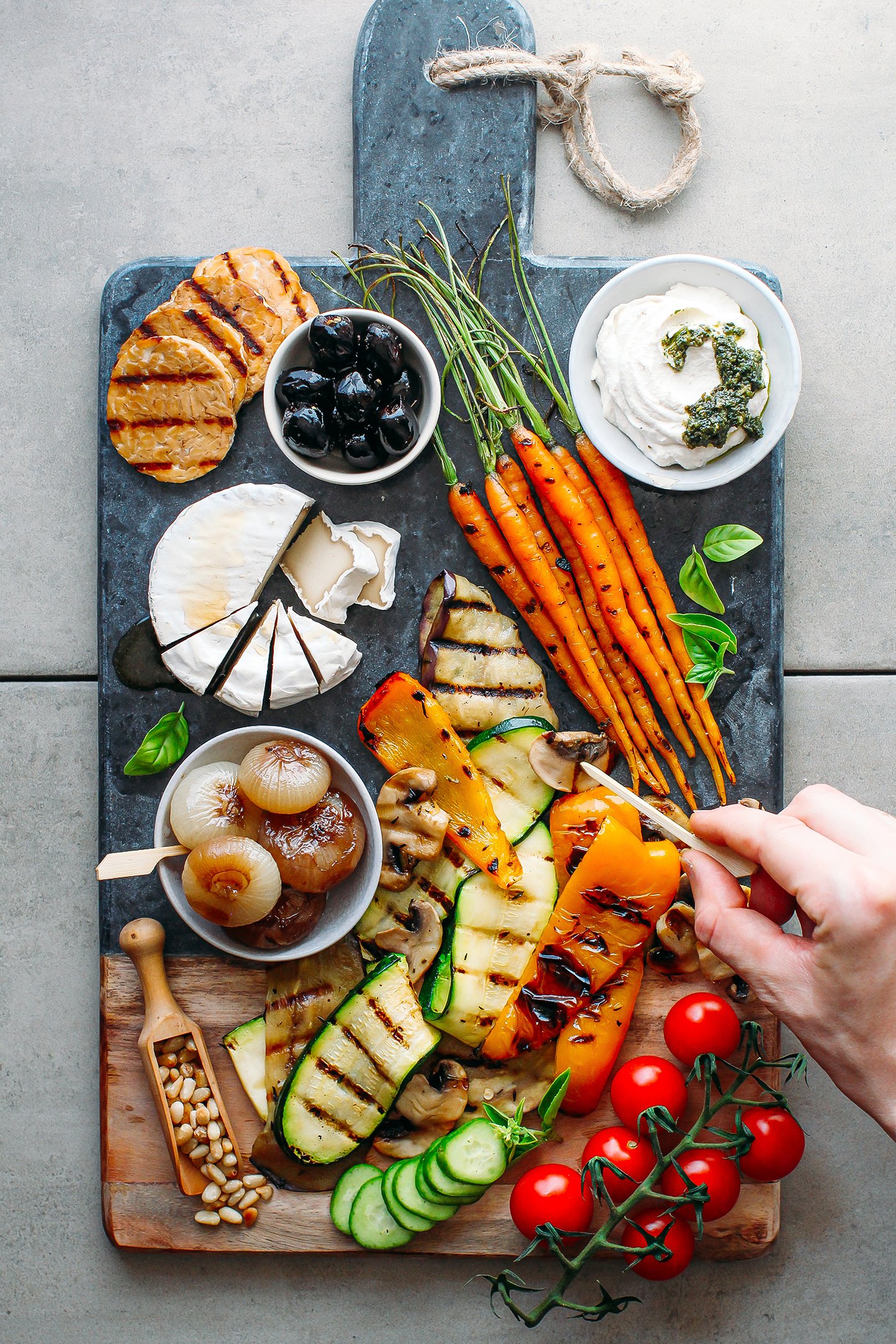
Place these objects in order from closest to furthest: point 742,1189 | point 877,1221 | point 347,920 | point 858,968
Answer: point 858,968 < point 347,920 < point 742,1189 < point 877,1221

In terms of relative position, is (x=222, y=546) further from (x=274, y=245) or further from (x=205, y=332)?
(x=274, y=245)

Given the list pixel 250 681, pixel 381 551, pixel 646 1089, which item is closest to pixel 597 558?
pixel 381 551

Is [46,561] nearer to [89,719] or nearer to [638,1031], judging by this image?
[89,719]

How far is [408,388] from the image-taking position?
2.10m

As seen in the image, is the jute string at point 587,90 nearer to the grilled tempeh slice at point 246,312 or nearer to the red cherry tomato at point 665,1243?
the grilled tempeh slice at point 246,312

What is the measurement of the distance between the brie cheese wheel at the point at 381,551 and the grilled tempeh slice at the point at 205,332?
436 mm

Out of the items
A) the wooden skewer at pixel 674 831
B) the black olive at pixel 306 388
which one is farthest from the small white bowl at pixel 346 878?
the black olive at pixel 306 388

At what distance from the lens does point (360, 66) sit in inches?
86.7

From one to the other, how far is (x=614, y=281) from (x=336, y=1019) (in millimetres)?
1776

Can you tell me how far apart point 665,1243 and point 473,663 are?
135cm

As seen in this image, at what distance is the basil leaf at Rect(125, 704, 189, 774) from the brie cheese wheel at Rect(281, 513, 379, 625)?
0.42 metres

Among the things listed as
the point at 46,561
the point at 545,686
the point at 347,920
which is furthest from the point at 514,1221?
the point at 46,561

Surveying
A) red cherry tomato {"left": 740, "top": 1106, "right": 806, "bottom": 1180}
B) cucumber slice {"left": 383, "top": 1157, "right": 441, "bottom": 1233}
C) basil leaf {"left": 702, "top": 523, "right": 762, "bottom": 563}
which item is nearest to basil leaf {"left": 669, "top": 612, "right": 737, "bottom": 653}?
basil leaf {"left": 702, "top": 523, "right": 762, "bottom": 563}

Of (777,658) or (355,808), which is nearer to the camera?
(355,808)
